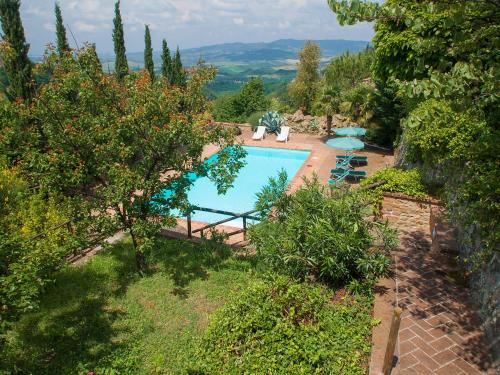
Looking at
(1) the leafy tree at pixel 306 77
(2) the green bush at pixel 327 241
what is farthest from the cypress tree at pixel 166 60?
(2) the green bush at pixel 327 241

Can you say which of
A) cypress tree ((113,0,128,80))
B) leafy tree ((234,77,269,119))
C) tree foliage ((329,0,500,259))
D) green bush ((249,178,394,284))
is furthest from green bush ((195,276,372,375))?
leafy tree ((234,77,269,119))

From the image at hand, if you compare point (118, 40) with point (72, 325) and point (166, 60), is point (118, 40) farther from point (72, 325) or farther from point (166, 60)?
point (72, 325)

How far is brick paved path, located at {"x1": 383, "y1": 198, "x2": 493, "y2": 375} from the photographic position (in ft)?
16.7

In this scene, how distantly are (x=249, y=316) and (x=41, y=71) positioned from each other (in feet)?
22.4

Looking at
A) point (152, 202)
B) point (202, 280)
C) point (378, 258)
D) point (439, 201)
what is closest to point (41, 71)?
point (152, 202)

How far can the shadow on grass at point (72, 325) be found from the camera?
20.0 feet

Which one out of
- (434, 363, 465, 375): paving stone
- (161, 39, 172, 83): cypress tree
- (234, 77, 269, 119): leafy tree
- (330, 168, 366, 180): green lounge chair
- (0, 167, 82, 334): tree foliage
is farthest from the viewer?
(234, 77, 269, 119): leafy tree

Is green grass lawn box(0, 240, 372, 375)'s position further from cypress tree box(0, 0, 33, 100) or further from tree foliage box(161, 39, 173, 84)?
tree foliage box(161, 39, 173, 84)

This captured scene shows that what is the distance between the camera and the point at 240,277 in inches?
339

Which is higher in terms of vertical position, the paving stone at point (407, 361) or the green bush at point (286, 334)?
the paving stone at point (407, 361)

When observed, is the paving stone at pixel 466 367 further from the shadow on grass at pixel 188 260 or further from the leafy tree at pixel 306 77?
the leafy tree at pixel 306 77

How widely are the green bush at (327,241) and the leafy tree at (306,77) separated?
23.1 m

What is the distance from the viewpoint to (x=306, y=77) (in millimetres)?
30203

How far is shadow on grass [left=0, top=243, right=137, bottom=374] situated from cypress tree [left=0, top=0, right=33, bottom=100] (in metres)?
9.66
